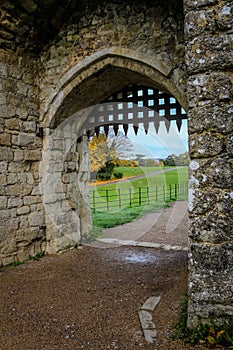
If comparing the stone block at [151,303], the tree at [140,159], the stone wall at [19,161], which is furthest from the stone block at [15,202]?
Answer: the tree at [140,159]

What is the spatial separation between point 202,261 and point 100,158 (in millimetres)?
9322

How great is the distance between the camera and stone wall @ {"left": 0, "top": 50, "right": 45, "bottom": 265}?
4.62m

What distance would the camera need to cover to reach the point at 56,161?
5359mm

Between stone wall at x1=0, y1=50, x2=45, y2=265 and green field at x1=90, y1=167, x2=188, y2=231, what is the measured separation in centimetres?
300

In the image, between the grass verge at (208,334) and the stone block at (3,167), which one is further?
the stone block at (3,167)

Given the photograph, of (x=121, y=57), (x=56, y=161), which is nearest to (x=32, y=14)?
(x=121, y=57)

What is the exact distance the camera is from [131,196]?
13.2m

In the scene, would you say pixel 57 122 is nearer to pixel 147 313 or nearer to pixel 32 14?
pixel 32 14

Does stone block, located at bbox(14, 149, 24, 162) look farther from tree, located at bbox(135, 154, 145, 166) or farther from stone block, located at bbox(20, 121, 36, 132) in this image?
tree, located at bbox(135, 154, 145, 166)

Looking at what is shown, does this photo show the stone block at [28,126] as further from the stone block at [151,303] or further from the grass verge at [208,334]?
the grass verge at [208,334]

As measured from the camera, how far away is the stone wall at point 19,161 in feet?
15.2

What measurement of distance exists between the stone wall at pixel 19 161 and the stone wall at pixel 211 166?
3120mm

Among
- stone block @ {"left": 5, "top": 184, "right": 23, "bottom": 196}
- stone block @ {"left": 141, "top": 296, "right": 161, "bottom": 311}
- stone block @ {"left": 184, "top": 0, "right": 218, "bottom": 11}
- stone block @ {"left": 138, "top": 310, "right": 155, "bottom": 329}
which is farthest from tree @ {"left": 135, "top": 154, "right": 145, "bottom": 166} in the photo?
stone block @ {"left": 184, "top": 0, "right": 218, "bottom": 11}

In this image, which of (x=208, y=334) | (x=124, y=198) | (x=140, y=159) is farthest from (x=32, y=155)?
(x=124, y=198)
